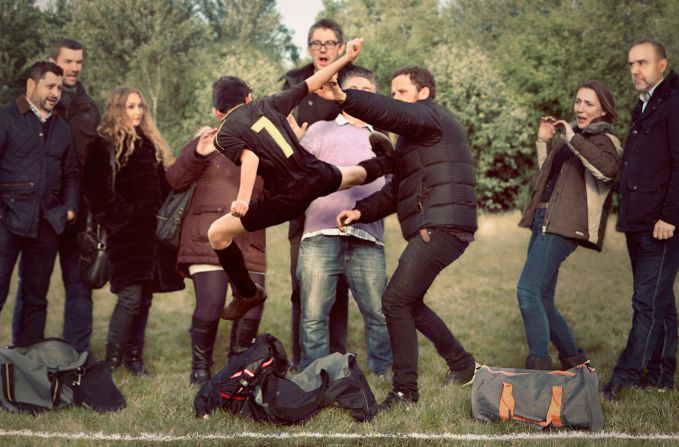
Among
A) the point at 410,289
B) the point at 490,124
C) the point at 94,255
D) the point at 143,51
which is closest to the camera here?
the point at 410,289

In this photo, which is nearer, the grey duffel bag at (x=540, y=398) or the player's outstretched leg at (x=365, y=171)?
the grey duffel bag at (x=540, y=398)

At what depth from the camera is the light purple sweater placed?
20.5ft

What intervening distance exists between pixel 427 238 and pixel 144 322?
3.18 metres

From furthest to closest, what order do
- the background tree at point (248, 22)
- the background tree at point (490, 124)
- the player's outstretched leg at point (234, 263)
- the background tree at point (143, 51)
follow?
the background tree at point (248, 22)
the background tree at point (143, 51)
the background tree at point (490, 124)
the player's outstretched leg at point (234, 263)

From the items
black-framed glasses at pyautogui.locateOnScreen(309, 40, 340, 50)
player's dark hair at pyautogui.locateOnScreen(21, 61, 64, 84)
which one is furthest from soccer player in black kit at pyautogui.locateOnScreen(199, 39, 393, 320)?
player's dark hair at pyautogui.locateOnScreen(21, 61, 64, 84)

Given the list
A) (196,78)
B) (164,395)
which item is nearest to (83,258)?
(164,395)

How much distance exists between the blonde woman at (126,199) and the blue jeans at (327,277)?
55.1 inches

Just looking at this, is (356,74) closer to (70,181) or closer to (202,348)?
(202,348)

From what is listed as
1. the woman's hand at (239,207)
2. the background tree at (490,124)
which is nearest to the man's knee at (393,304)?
the woman's hand at (239,207)

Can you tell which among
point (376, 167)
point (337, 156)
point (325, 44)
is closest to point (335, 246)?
point (337, 156)

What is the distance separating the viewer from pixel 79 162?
7230mm

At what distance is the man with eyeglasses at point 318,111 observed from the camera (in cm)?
663

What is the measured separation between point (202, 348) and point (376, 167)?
2.14 meters

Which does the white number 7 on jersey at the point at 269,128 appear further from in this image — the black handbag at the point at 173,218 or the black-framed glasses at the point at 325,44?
the black-framed glasses at the point at 325,44
